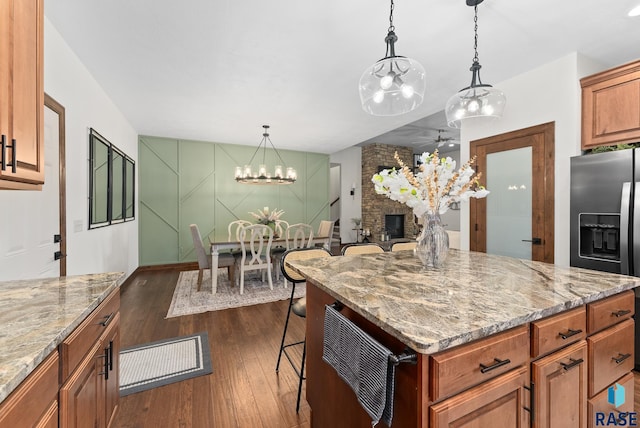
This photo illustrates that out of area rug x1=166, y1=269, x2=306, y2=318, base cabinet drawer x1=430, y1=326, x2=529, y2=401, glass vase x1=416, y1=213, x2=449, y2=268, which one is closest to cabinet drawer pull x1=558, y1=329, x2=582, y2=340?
base cabinet drawer x1=430, y1=326, x2=529, y2=401

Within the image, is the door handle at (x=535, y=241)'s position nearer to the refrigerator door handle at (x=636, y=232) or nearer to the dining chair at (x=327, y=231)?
the refrigerator door handle at (x=636, y=232)

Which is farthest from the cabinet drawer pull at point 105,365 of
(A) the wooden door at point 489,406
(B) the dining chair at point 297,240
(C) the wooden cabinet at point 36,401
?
(B) the dining chair at point 297,240

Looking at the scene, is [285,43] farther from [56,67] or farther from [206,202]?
[206,202]

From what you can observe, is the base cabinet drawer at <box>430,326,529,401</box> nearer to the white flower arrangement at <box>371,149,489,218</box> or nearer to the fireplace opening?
the white flower arrangement at <box>371,149,489,218</box>

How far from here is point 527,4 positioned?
2.04m

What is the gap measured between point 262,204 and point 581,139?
5.72m

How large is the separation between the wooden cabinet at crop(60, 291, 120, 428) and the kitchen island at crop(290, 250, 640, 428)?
37.5 inches

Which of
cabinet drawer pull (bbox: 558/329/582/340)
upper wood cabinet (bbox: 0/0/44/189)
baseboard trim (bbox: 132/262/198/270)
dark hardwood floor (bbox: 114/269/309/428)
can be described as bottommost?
dark hardwood floor (bbox: 114/269/309/428)

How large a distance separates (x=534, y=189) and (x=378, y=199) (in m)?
5.09

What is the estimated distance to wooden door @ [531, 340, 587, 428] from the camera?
104 centimetres

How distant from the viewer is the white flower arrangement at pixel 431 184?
1605 millimetres

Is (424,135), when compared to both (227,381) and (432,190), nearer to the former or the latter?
(432,190)

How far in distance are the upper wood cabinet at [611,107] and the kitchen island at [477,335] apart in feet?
5.79

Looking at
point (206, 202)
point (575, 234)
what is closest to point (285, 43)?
point (575, 234)
